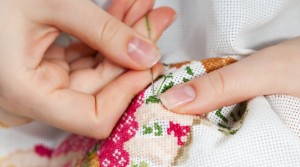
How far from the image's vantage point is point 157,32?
73cm

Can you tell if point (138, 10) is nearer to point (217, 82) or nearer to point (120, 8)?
point (120, 8)

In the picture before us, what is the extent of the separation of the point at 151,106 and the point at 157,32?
14 centimetres

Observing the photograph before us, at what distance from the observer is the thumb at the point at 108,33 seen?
2.16 feet

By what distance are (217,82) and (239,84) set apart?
3 centimetres

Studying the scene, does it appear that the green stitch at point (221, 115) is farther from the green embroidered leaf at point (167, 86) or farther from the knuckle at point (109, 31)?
the knuckle at point (109, 31)

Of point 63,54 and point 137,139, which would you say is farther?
point 63,54

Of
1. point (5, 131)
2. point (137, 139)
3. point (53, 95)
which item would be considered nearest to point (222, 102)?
point (137, 139)

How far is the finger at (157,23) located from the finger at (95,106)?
8 centimetres

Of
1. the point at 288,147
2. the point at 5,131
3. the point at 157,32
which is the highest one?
the point at 157,32

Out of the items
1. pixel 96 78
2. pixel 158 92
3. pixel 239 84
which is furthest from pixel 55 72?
pixel 239 84

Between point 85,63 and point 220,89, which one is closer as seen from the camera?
point 220,89

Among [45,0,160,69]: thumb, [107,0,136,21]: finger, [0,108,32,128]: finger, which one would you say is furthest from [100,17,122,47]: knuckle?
[0,108,32,128]: finger

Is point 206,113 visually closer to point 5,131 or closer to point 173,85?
point 173,85

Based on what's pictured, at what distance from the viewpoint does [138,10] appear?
0.75 m
